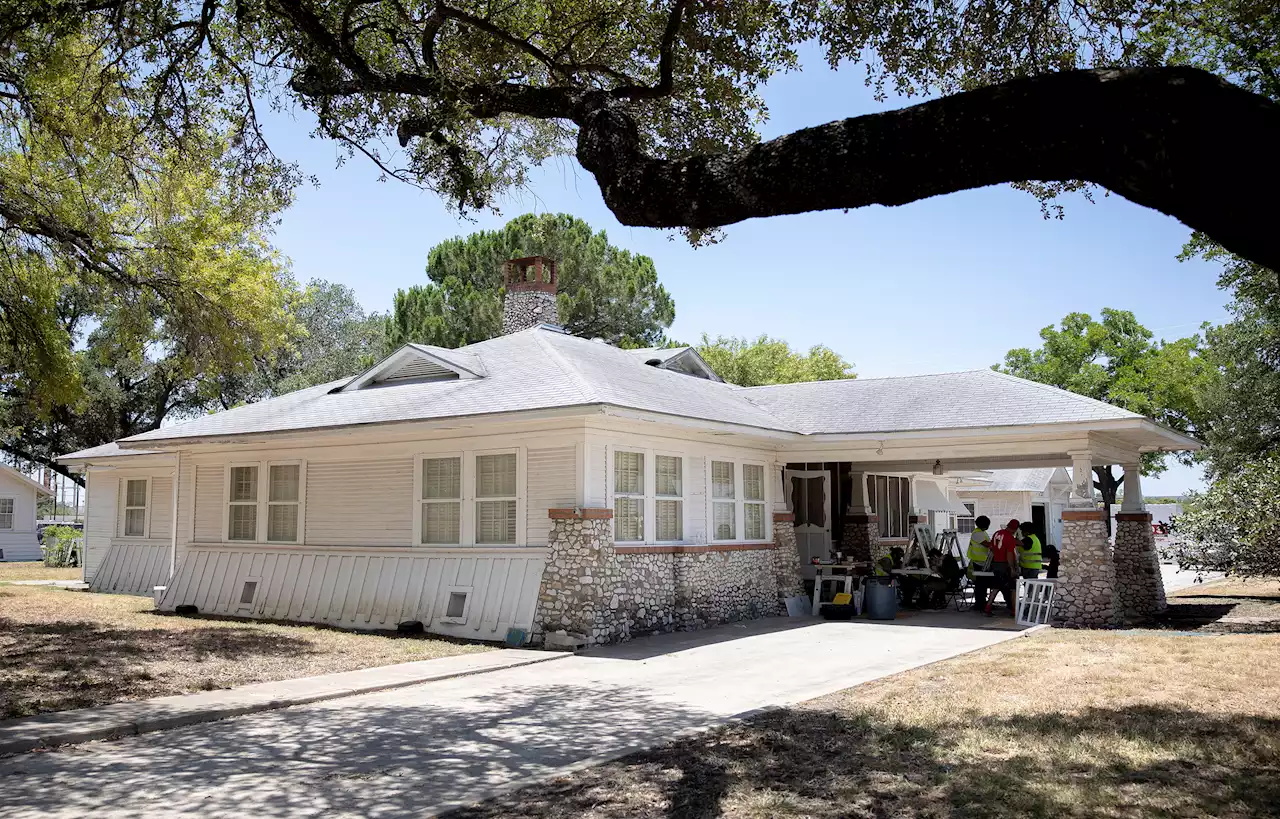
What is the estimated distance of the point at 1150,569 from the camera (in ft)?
62.2

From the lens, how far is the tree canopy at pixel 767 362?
2024 inches

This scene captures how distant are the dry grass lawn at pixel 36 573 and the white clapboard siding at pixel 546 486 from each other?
18.1 metres

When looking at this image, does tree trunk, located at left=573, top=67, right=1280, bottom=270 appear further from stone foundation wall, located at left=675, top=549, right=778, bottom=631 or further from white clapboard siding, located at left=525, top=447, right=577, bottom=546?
stone foundation wall, located at left=675, top=549, right=778, bottom=631

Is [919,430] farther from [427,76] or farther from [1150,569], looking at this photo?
[427,76]

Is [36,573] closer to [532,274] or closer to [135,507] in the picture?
[135,507]

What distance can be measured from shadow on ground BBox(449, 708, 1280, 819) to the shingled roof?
6.34 meters

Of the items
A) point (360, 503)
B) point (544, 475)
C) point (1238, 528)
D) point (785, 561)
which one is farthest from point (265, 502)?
point (1238, 528)

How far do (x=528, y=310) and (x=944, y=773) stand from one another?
630 inches

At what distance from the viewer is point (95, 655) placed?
485 inches

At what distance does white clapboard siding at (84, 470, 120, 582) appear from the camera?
24453 mm

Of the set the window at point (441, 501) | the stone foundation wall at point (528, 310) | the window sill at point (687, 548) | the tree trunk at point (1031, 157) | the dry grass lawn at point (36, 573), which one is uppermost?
the stone foundation wall at point (528, 310)

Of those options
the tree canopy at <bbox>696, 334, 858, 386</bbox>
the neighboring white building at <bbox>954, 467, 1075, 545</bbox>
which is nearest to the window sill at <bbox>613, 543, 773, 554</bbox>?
the neighboring white building at <bbox>954, 467, 1075, 545</bbox>

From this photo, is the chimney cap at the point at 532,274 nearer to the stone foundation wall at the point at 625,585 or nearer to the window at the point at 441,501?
the window at the point at 441,501

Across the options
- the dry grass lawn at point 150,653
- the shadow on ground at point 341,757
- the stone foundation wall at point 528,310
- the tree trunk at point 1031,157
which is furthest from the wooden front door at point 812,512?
the tree trunk at point 1031,157
